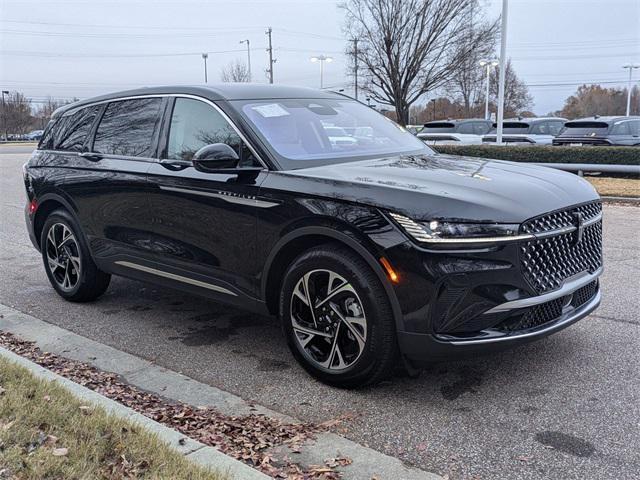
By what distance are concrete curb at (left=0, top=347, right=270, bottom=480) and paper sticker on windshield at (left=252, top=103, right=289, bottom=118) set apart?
218cm

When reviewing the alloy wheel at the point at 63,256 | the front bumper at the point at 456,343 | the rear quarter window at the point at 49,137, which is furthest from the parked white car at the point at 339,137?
the rear quarter window at the point at 49,137

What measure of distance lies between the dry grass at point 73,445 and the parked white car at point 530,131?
19.5m

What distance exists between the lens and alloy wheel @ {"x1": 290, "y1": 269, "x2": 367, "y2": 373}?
3.61 m

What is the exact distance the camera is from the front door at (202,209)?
163 inches

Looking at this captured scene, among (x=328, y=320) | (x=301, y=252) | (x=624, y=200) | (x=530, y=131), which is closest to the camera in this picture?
(x=328, y=320)

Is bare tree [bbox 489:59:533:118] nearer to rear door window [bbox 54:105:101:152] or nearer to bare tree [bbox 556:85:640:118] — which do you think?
bare tree [bbox 556:85:640:118]

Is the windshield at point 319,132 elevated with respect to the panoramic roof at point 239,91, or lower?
lower

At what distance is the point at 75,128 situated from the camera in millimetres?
5867

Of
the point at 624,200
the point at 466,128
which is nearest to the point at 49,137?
the point at 624,200

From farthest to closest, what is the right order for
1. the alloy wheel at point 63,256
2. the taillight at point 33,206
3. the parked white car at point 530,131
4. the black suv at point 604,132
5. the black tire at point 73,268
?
the parked white car at point 530,131 < the black suv at point 604,132 < the taillight at point 33,206 < the alloy wheel at point 63,256 < the black tire at point 73,268

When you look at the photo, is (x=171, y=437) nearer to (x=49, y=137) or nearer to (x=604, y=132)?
(x=49, y=137)

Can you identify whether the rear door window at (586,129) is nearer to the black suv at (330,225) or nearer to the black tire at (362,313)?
the black suv at (330,225)

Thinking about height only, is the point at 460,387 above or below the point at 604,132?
below

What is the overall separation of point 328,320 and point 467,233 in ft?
3.42
